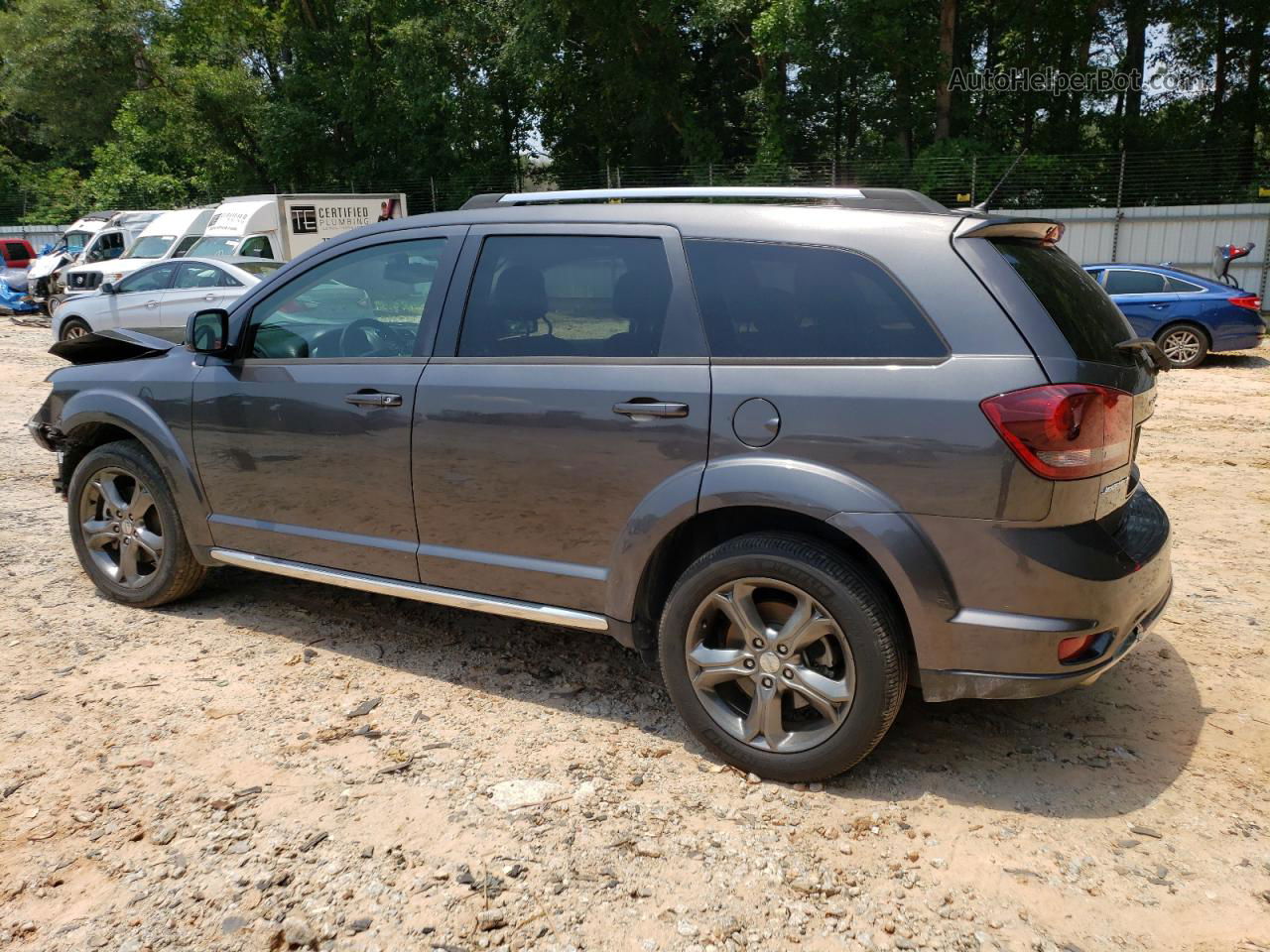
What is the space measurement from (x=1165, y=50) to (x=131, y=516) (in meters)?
28.1

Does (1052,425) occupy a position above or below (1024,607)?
above

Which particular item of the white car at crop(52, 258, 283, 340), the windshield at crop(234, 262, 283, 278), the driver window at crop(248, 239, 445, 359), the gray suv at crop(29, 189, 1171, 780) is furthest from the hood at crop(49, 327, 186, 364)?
the windshield at crop(234, 262, 283, 278)

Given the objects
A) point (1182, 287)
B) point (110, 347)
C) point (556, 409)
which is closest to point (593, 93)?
point (1182, 287)

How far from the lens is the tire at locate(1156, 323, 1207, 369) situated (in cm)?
1393

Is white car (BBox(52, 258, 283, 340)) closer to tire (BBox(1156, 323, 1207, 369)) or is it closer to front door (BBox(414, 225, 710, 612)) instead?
front door (BBox(414, 225, 710, 612))

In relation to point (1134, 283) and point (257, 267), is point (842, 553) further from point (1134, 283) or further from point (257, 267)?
point (257, 267)

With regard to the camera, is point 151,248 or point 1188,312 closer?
point 1188,312

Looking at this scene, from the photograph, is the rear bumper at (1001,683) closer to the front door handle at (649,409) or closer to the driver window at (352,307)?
the front door handle at (649,409)

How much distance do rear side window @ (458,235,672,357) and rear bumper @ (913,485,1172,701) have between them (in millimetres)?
1241

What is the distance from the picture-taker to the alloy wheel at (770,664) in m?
3.25

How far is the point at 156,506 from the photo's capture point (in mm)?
4809

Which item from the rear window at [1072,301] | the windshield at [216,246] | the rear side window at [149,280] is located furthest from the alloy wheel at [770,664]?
the windshield at [216,246]

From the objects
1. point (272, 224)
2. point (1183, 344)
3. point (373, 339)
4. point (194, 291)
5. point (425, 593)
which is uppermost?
point (272, 224)

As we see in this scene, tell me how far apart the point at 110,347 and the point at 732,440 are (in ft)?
11.5
